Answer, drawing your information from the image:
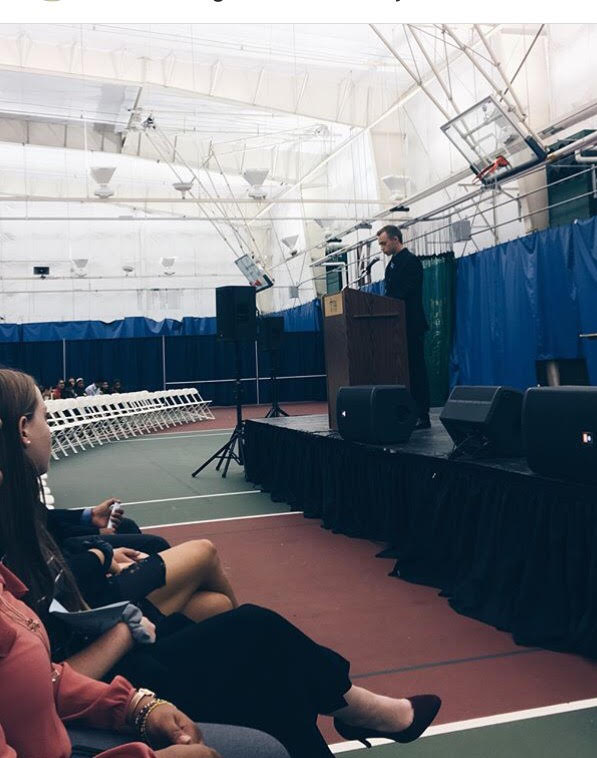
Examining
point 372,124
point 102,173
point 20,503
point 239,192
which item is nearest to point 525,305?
point 372,124

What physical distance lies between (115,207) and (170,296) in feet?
10.3

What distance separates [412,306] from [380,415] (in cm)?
130

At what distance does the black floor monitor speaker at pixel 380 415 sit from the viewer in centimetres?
427

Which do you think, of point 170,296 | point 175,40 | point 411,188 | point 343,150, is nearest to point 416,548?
point 175,40

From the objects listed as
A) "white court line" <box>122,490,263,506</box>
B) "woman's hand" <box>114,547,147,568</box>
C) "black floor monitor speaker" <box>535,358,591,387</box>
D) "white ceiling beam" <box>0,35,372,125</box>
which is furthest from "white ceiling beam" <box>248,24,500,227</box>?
"woman's hand" <box>114,547,147,568</box>

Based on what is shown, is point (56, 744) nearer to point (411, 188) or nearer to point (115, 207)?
point (411, 188)

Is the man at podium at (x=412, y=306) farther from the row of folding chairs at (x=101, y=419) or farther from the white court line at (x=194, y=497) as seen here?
the row of folding chairs at (x=101, y=419)

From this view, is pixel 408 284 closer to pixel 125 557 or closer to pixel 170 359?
pixel 125 557

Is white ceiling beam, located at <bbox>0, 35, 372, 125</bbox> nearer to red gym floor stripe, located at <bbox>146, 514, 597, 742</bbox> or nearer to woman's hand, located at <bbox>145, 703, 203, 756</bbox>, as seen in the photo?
red gym floor stripe, located at <bbox>146, 514, 597, 742</bbox>

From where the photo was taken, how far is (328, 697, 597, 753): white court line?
2.08 meters

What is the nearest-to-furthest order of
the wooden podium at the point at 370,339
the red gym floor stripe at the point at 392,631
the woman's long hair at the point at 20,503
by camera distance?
the woman's long hair at the point at 20,503
the red gym floor stripe at the point at 392,631
the wooden podium at the point at 370,339

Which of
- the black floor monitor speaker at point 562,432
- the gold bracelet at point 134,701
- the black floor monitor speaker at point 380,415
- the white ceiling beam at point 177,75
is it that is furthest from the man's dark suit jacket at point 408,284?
the white ceiling beam at point 177,75

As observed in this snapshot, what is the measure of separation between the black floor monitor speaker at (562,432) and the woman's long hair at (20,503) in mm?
1887

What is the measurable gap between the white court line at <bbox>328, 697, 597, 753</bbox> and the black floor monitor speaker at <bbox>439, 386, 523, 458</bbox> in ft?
4.56
